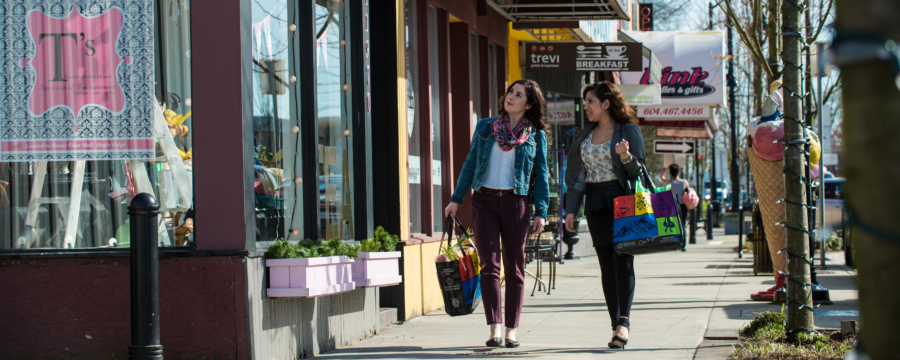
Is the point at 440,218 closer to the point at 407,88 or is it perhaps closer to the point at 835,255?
the point at 407,88

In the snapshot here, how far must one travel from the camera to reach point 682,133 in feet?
101

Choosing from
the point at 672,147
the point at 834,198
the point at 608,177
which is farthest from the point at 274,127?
the point at 672,147

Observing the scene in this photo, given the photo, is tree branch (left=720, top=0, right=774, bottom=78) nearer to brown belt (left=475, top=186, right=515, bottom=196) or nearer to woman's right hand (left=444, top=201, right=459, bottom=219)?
brown belt (left=475, top=186, right=515, bottom=196)

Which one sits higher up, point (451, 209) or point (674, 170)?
point (674, 170)

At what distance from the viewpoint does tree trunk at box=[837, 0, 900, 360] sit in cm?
154

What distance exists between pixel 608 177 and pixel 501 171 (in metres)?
0.69

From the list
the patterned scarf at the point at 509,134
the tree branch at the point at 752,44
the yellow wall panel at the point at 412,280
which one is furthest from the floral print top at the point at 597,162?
the tree branch at the point at 752,44

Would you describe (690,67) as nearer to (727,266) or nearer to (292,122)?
(727,266)

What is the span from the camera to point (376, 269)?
249 inches

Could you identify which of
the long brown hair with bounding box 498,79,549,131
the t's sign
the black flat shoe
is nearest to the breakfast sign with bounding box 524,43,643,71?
the long brown hair with bounding box 498,79,549,131

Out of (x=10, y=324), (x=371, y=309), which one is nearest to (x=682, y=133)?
(x=371, y=309)

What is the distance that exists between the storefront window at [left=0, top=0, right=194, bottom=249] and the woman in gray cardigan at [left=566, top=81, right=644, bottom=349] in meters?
2.47

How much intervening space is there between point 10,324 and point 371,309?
2462 millimetres

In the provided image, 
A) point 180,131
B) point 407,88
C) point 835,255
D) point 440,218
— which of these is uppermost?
point 407,88
